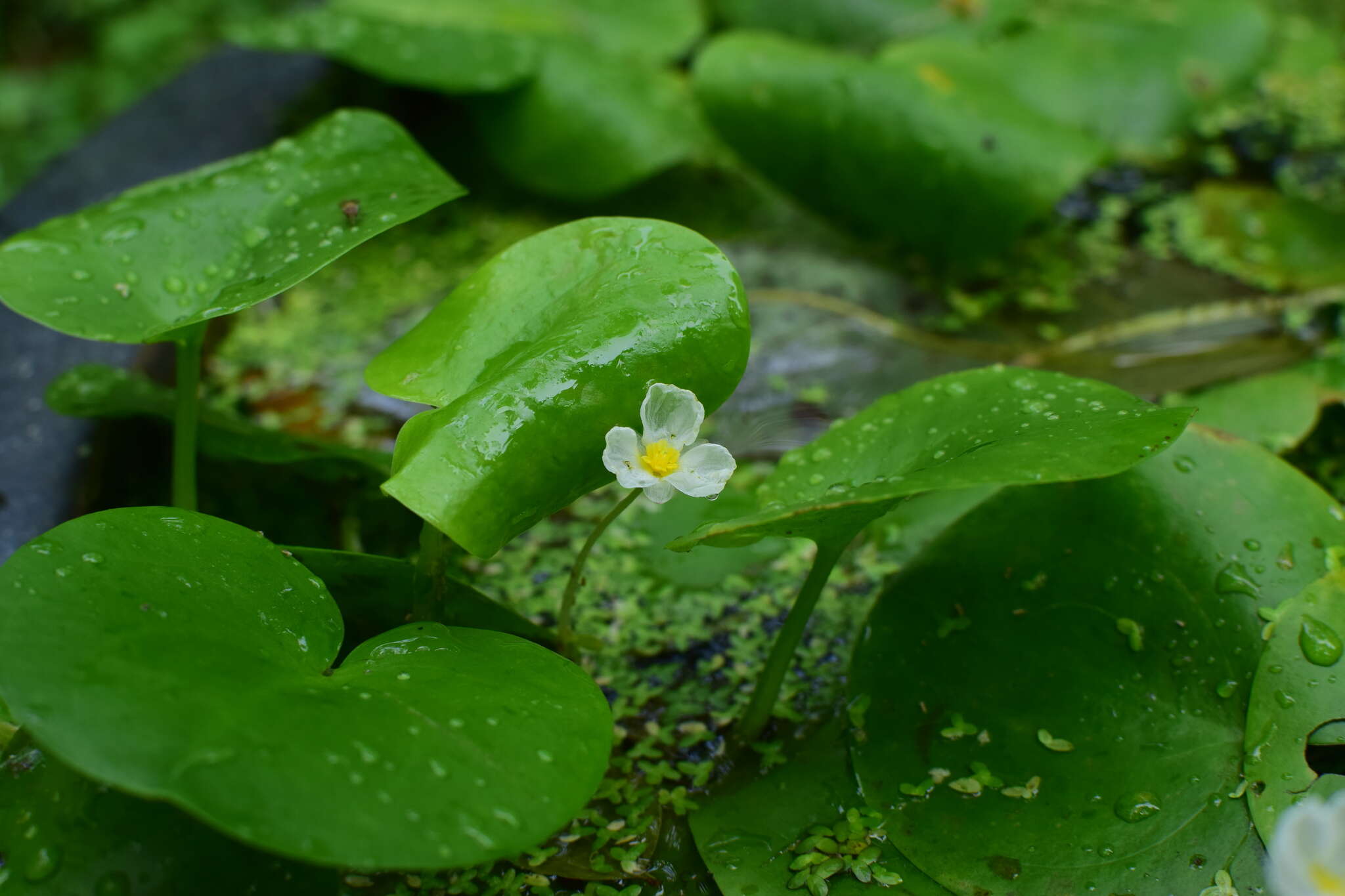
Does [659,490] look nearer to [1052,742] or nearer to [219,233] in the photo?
[1052,742]

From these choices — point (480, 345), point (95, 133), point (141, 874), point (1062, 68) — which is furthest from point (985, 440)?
point (95, 133)

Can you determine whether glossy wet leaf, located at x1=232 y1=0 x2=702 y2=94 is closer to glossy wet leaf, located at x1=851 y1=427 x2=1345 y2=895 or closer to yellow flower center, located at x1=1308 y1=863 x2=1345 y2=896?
glossy wet leaf, located at x1=851 y1=427 x2=1345 y2=895

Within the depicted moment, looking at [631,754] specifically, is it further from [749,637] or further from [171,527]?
[171,527]

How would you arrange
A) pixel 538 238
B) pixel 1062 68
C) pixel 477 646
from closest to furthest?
pixel 477 646
pixel 538 238
pixel 1062 68

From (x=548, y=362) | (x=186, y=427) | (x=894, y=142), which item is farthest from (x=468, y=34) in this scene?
(x=548, y=362)

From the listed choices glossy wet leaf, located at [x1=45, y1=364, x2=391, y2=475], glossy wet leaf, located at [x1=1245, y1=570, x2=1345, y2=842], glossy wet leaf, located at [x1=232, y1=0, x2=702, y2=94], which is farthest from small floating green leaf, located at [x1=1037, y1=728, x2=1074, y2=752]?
glossy wet leaf, located at [x1=232, y1=0, x2=702, y2=94]

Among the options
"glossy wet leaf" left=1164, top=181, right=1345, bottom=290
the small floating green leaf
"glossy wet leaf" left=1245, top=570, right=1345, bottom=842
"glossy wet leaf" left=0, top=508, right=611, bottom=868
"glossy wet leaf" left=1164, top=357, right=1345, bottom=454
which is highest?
"glossy wet leaf" left=0, top=508, right=611, bottom=868
